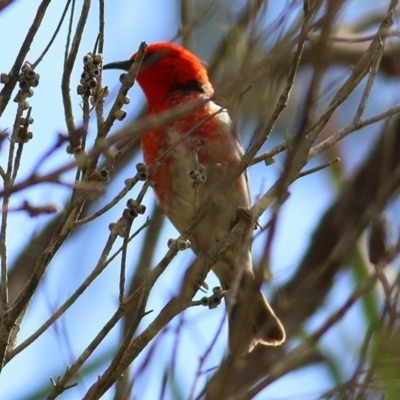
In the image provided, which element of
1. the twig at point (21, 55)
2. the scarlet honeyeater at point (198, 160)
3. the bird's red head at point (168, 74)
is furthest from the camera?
the bird's red head at point (168, 74)

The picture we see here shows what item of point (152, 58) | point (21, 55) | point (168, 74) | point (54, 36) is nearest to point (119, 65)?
point (152, 58)

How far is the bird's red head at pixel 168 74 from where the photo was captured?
19.0 feet

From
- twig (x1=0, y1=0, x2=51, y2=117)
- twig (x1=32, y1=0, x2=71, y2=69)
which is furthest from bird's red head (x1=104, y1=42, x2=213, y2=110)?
twig (x1=0, y1=0, x2=51, y2=117)

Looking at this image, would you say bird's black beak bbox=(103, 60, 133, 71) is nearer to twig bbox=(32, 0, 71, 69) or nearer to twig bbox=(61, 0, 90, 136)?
twig bbox=(32, 0, 71, 69)

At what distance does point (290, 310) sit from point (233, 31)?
2.87 meters

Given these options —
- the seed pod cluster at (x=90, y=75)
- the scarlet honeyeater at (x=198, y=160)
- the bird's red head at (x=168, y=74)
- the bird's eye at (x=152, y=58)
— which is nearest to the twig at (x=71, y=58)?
the seed pod cluster at (x=90, y=75)

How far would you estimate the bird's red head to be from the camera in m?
5.80

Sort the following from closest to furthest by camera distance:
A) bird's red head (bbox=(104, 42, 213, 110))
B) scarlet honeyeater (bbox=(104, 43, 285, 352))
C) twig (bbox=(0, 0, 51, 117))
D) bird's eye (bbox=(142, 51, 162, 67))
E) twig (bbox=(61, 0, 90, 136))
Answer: twig (bbox=(0, 0, 51, 117)) → twig (bbox=(61, 0, 90, 136)) → scarlet honeyeater (bbox=(104, 43, 285, 352)) → bird's red head (bbox=(104, 42, 213, 110)) → bird's eye (bbox=(142, 51, 162, 67))

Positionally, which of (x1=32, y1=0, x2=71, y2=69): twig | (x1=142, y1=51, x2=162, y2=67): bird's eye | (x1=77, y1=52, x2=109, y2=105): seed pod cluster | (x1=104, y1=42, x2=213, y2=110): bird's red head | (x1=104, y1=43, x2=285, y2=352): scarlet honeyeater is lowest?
(x1=77, y1=52, x2=109, y2=105): seed pod cluster

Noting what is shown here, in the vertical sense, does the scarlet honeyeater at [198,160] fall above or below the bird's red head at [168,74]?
below

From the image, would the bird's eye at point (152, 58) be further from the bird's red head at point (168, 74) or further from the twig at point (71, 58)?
the twig at point (71, 58)

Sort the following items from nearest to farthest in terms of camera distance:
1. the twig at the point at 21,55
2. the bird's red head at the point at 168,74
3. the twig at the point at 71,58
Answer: the twig at the point at 21,55 < the twig at the point at 71,58 < the bird's red head at the point at 168,74

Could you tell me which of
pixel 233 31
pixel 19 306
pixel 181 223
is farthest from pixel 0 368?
pixel 233 31

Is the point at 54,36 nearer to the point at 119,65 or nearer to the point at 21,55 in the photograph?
the point at 21,55
